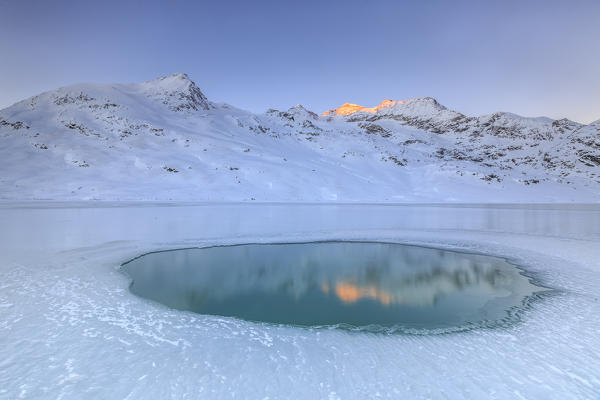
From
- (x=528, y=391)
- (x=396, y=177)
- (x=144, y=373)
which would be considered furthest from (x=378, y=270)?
(x=396, y=177)

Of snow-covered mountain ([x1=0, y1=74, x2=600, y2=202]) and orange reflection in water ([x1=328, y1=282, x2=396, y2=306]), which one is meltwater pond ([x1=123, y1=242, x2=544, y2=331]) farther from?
snow-covered mountain ([x1=0, y1=74, x2=600, y2=202])

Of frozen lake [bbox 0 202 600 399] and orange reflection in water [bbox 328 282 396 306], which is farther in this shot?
orange reflection in water [bbox 328 282 396 306]

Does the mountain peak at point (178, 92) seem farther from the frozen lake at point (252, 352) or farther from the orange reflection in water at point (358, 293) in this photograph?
the orange reflection in water at point (358, 293)

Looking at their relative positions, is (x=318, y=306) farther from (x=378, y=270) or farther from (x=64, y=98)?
(x=64, y=98)

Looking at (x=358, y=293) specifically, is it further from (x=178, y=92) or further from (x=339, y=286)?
(x=178, y=92)

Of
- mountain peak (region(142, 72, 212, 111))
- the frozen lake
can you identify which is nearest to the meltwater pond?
the frozen lake
